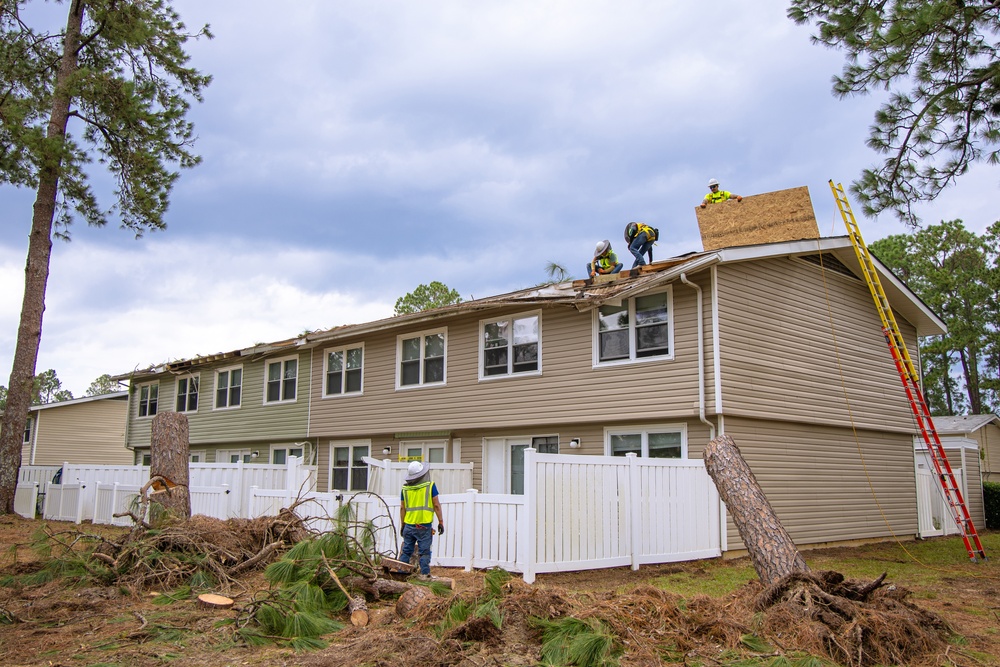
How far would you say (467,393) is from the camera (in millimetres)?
18156

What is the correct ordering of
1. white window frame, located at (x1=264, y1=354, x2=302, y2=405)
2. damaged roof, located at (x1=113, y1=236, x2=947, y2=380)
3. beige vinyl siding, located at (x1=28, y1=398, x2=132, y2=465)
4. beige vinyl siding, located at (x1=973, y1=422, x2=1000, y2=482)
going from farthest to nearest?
beige vinyl siding, located at (x1=28, y1=398, x2=132, y2=465), beige vinyl siding, located at (x1=973, y1=422, x2=1000, y2=482), white window frame, located at (x1=264, y1=354, x2=302, y2=405), damaged roof, located at (x1=113, y1=236, x2=947, y2=380)

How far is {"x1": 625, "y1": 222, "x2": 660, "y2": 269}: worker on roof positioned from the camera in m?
16.5

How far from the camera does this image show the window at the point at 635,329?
49.0ft

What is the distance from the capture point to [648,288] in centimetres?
1459

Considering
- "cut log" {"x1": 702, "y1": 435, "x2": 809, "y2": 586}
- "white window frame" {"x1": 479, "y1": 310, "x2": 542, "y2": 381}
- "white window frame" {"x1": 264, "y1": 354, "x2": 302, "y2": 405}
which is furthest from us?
"white window frame" {"x1": 264, "y1": 354, "x2": 302, "y2": 405}

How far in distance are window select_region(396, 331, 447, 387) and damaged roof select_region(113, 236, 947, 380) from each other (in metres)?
0.61

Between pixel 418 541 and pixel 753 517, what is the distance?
3.91 m

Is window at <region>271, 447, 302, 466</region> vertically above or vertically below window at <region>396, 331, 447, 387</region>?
below

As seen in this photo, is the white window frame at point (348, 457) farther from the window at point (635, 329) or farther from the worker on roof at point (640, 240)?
the worker on roof at point (640, 240)

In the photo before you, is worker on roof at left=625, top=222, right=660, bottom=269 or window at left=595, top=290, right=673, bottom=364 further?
worker on roof at left=625, top=222, right=660, bottom=269

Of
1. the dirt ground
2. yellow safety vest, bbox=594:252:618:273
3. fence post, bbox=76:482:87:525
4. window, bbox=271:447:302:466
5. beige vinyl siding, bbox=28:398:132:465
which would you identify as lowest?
the dirt ground

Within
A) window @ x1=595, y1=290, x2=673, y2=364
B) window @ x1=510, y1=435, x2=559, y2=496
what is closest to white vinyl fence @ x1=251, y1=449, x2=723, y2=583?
window @ x1=595, y1=290, x2=673, y2=364

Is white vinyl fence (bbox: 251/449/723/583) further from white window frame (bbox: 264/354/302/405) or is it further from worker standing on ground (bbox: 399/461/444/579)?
white window frame (bbox: 264/354/302/405)

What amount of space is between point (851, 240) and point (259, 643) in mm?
13717
